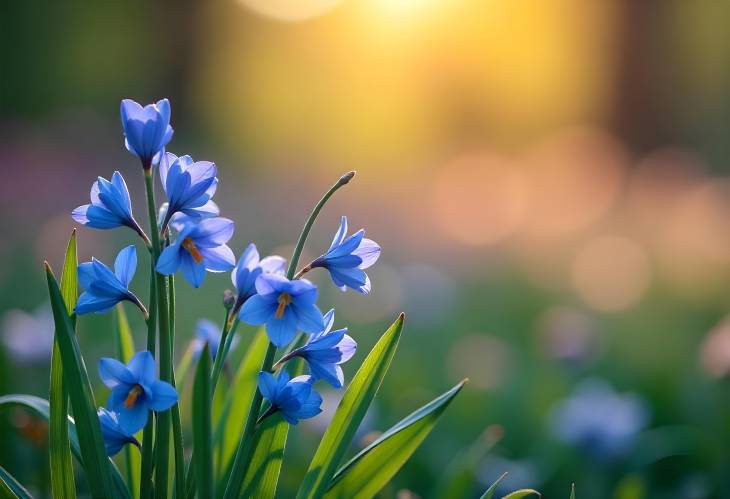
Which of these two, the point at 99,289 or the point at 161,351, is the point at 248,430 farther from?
the point at 99,289

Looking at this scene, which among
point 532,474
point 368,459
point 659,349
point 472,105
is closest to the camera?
point 368,459

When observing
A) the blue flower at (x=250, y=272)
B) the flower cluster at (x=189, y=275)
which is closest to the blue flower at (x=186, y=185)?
the flower cluster at (x=189, y=275)

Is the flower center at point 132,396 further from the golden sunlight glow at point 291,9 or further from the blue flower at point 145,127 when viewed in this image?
the golden sunlight glow at point 291,9

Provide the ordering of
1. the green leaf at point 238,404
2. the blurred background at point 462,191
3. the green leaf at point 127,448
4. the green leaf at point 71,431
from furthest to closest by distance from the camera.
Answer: the blurred background at point 462,191 < the green leaf at point 238,404 < the green leaf at point 127,448 < the green leaf at point 71,431

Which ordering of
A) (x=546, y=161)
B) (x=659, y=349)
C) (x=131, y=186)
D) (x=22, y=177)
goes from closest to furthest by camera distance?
1. (x=659, y=349)
2. (x=22, y=177)
3. (x=131, y=186)
4. (x=546, y=161)

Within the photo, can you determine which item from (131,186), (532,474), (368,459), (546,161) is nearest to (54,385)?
(368,459)

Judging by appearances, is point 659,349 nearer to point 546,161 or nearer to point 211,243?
point 211,243

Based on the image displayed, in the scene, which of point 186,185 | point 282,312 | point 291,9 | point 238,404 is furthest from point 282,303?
point 291,9

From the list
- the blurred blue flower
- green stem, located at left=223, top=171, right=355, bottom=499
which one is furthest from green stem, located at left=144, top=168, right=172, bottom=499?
the blurred blue flower
